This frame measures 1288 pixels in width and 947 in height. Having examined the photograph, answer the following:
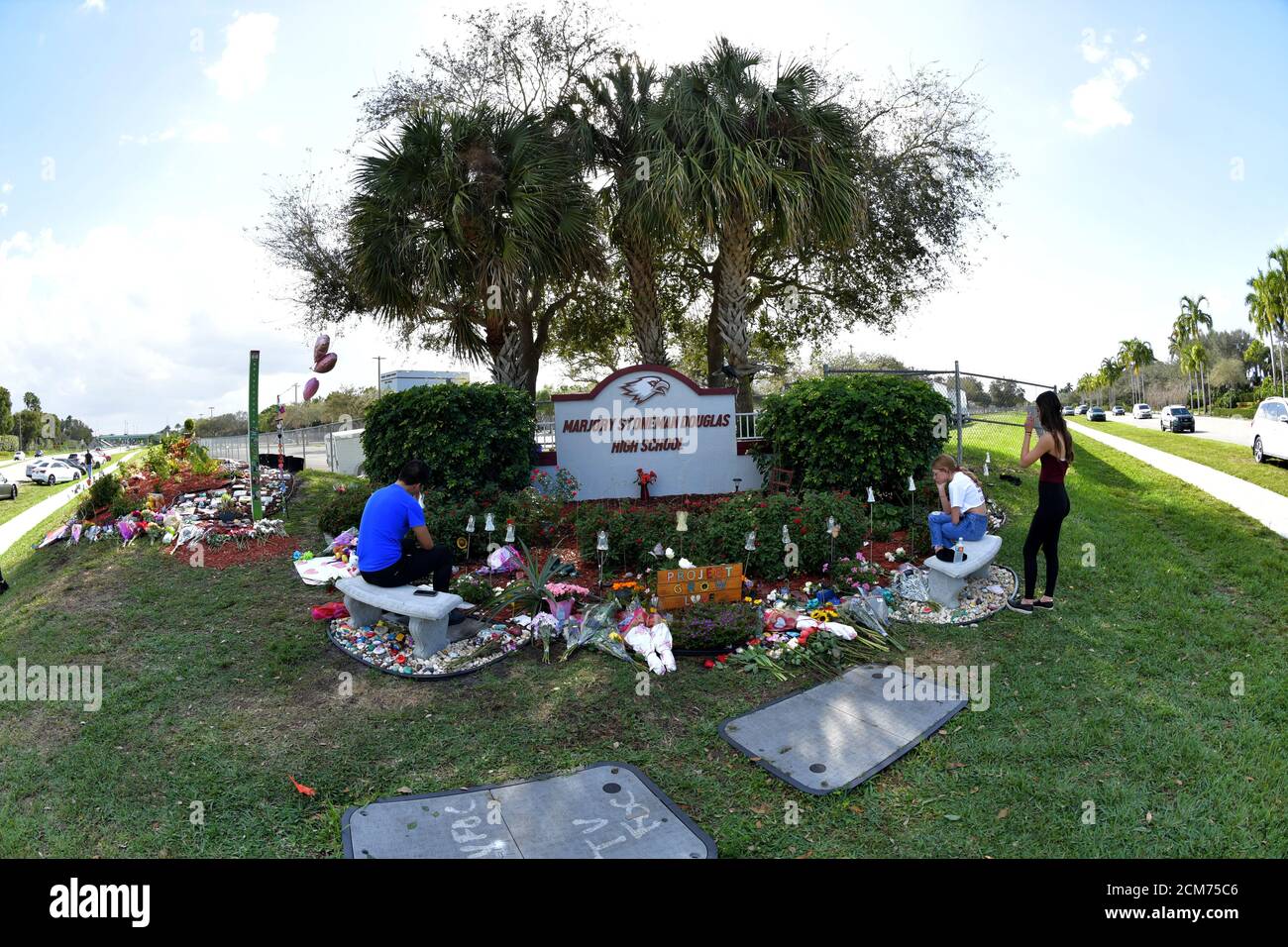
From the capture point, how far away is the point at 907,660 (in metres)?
5.14

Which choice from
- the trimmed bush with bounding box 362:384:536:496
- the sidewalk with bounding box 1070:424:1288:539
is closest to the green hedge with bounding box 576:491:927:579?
the trimmed bush with bounding box 362:384:536:496

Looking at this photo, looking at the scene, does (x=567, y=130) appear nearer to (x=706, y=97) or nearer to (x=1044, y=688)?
(x=706, y=97)

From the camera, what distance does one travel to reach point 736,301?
44.4 feet

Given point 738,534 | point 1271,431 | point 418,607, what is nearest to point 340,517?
point 418,607

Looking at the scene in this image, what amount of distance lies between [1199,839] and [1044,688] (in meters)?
1.55

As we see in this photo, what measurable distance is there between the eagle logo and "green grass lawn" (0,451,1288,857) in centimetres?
610

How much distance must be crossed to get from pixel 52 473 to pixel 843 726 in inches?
1523

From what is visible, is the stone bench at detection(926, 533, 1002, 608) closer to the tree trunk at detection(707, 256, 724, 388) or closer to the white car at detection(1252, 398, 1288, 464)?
the tree trunk at detection(707, 256, 724, 388)

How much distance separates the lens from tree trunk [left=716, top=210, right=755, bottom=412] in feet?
43.6

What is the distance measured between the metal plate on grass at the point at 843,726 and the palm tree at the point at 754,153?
8.89m

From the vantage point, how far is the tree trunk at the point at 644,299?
1419 cm

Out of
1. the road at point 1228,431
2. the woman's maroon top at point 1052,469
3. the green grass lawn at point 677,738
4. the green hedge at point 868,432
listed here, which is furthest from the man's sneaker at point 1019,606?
the road at point 1228,431

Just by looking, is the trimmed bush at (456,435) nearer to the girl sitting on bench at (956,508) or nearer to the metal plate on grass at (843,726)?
→ the girl sitting on bench at (956,508)
